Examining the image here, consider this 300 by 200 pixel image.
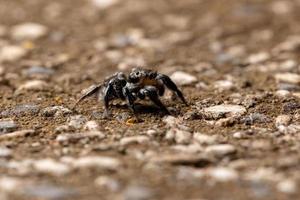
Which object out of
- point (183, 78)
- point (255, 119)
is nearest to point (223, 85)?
point (183, 78)

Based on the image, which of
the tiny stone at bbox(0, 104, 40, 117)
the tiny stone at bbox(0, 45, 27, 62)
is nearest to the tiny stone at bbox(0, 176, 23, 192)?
the tiny stone at bbox(0, 104, 40, 117)

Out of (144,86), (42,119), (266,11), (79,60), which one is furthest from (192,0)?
(42,119)

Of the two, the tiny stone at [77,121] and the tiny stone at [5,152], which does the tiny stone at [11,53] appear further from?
the tiny stone at [5,152]

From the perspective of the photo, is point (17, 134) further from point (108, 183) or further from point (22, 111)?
point (108, 183)

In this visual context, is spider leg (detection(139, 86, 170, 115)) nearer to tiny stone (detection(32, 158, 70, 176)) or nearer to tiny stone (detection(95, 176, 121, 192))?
tiny stone (detection(32, 158, 70, 176))

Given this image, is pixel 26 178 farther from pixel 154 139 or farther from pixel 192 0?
pixel 192 0
